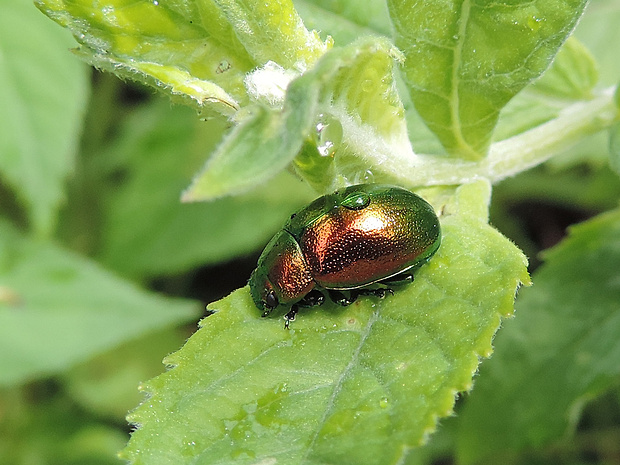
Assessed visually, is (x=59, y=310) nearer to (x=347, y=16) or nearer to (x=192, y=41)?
(x=347, y=16)

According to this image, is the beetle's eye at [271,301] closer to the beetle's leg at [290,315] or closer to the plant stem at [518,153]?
the beetle's leg at [290,315]

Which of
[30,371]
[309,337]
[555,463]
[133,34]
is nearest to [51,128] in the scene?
[30,371]

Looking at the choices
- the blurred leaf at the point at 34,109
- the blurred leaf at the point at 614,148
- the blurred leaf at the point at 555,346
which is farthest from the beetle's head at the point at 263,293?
the blurred leaf at the point at 34,109

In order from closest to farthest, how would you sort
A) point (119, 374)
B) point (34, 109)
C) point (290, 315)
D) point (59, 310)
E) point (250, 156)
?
1. point (250, 156)
2. point (290, 315)
3. point (34, 109)
4. point (59, 310)
5. point (119, 374)

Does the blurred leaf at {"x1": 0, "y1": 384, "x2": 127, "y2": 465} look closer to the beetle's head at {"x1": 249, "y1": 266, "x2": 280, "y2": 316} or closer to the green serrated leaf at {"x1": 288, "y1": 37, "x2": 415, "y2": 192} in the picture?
the beetle's head at {"x1": 249, "y1": 266, "x2": 280, "y2": 316}

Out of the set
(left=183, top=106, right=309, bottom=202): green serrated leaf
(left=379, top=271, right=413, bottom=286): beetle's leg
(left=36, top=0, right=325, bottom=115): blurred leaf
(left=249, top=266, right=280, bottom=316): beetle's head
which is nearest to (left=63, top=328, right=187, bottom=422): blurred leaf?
(left=249, top=266, right=280, bottom=316): beetle's head

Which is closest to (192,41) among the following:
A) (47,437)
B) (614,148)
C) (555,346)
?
(614,148)

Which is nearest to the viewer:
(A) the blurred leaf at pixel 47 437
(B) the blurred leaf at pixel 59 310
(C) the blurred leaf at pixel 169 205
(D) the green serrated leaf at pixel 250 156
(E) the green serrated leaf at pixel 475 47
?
(D) the green serrated leaf at pixel 250 156
